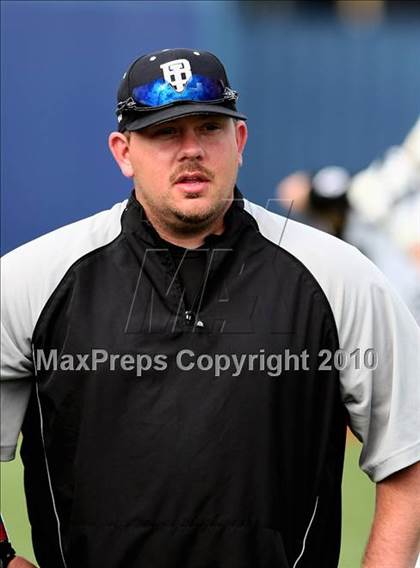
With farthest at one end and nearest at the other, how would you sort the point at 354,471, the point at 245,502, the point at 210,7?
the point at 210,7, the point at 354,471, the point at 245,502

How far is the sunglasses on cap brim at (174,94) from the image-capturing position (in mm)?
3051

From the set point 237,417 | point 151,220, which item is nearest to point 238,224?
point 151,220

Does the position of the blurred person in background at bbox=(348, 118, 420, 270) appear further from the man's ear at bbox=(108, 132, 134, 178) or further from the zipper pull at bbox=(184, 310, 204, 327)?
the zipper pull at bbox=(184, 310, 204, 327)

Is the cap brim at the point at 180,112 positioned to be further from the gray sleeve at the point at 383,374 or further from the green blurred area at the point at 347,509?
the green blurred area at the point at 347,509

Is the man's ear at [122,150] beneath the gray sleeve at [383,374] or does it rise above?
above

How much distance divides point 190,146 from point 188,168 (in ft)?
0.20

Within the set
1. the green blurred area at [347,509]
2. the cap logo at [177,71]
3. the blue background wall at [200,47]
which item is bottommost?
the green blurred area at [347,509]

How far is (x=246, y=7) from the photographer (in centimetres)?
961

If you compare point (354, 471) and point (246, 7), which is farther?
point (246, 7)

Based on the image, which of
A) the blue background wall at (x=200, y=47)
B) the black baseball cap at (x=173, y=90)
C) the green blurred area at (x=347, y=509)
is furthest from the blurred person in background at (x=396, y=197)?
the black baseball cap at (x=173, y=90)

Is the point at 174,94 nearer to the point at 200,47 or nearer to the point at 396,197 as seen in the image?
the point at 396,197

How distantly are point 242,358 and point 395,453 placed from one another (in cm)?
46

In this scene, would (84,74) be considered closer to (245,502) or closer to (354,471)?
(354,471)

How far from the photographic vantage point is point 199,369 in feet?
9.96
